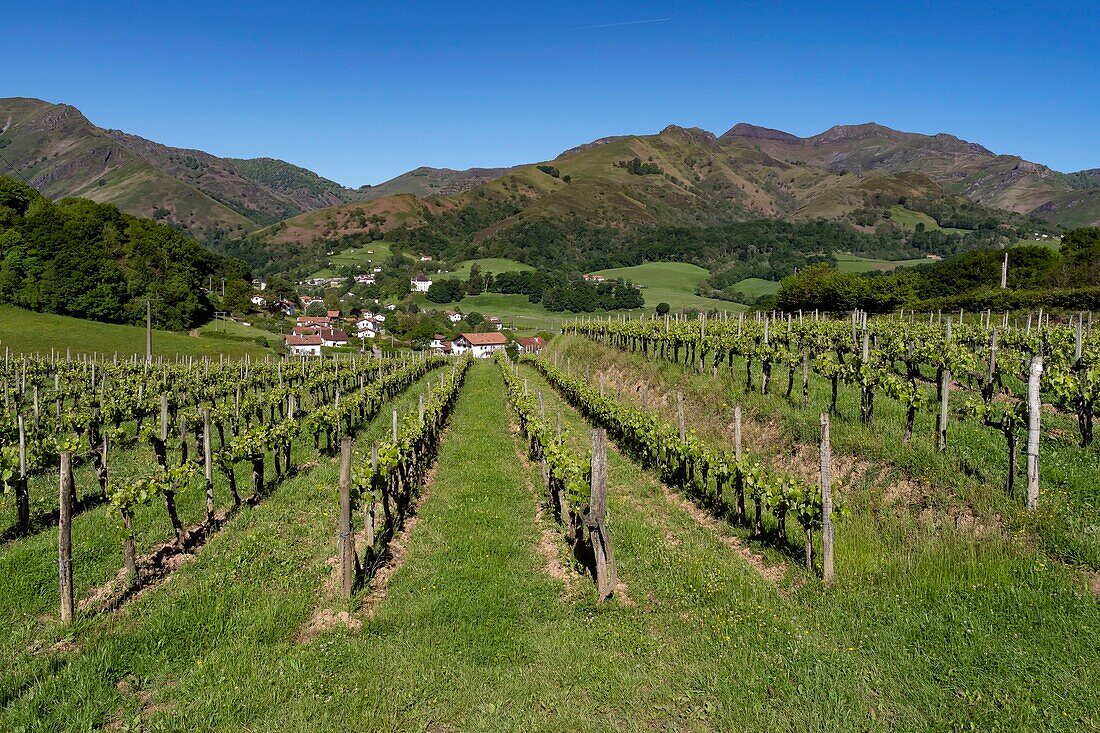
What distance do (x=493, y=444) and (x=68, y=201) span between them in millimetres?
93823

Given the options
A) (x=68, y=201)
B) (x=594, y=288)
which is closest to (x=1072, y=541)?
(x=68, y=201)

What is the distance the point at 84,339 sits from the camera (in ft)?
172

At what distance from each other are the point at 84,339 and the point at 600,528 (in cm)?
6288

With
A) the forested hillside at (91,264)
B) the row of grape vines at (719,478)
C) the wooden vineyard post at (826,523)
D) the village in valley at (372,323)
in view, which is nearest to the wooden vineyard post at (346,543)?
the row of grape vines at (719,478)

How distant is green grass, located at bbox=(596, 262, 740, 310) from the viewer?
423 ft

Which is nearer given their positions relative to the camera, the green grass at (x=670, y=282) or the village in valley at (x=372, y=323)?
the village in valley at (x=372, y=323)

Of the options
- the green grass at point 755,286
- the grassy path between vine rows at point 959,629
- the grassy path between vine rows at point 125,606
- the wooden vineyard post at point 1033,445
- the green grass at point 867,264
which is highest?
the green grass at point 867,264

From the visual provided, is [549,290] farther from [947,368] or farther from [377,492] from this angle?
[377,492]

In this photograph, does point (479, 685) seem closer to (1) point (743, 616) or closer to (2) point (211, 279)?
(1) point (743, 616)

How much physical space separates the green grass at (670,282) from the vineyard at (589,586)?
4315 inches

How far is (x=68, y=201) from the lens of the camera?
79.2m

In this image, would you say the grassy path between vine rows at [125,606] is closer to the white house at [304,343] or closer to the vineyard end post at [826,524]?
the vineyard end post at [826,524]

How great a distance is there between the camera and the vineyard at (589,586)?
538 cm

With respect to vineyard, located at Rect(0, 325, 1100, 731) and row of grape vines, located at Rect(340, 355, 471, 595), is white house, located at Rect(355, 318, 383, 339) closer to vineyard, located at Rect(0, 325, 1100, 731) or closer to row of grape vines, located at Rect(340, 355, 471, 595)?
vineyard, located at Rect(0, 325, 1100, 731)
